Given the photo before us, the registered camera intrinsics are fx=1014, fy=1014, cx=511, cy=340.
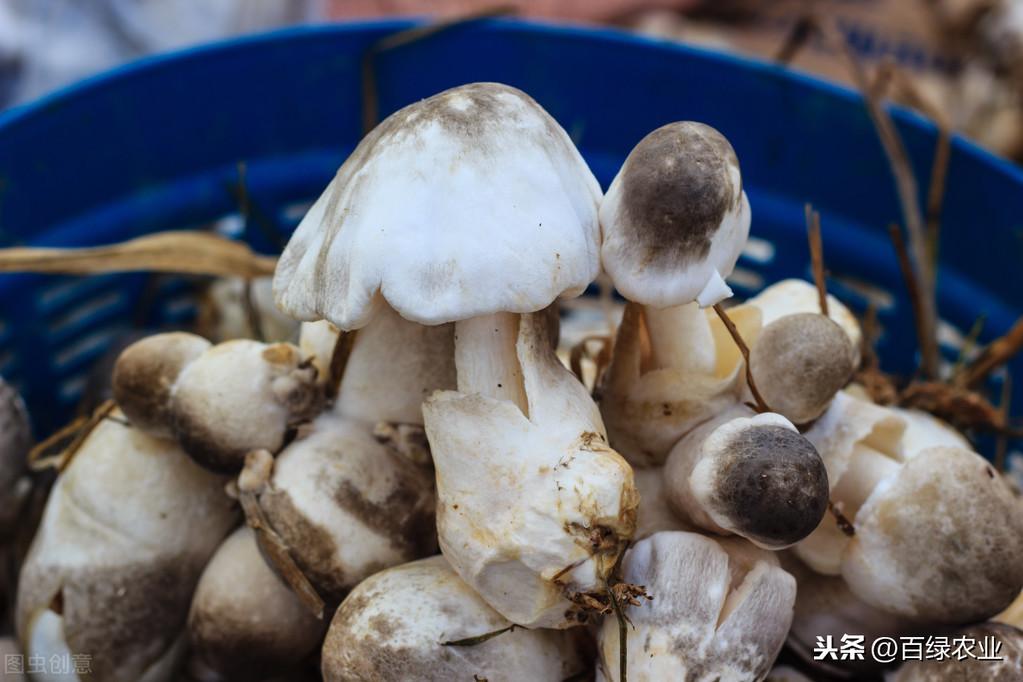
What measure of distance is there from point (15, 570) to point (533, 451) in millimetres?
557

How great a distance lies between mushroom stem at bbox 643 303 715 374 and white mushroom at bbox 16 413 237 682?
326 mm

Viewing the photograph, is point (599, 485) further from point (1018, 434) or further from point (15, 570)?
point (15, 570)

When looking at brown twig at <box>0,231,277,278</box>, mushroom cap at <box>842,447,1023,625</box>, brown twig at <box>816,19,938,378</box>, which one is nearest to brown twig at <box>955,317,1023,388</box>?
brown twig at <box>816,19,938,378</box>

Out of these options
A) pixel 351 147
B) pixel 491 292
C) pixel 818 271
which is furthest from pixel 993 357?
pixel 351 147

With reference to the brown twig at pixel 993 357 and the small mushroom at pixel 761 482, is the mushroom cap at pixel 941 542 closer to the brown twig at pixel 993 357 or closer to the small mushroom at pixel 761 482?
the small mushroom at pixel 761 482

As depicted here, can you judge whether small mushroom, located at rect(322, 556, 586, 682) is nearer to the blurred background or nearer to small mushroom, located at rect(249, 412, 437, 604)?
small mushroom, located at rect(249, 412, 437, 604)

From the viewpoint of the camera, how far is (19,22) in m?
1.33

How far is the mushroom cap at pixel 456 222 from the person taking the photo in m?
0.51

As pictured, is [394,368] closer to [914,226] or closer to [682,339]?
[682,339]

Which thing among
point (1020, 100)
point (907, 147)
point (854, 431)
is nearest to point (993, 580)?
point (854, 431)

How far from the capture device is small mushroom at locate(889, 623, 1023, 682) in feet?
1.93

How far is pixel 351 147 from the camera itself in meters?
1.12

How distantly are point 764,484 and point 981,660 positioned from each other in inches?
7.4

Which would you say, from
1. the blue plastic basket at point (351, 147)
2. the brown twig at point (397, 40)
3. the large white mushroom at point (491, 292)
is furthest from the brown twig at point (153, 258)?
the large white mushroom at point (491, 292)
